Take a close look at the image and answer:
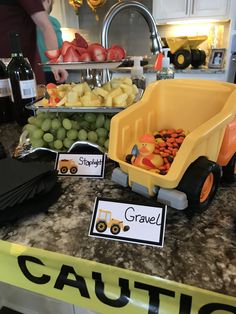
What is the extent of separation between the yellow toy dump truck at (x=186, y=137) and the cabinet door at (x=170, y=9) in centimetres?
243

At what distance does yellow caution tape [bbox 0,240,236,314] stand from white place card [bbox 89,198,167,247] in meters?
0.06

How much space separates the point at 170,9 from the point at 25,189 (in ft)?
9.02

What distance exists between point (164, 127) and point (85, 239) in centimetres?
33

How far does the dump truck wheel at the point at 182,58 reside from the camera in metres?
2.37

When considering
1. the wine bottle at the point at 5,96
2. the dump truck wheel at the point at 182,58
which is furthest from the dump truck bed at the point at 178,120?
the dump truck wheel at the point at 182,58

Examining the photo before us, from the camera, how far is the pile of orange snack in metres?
0.47

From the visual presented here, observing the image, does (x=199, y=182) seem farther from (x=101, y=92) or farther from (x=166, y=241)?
(x=101, y=92)

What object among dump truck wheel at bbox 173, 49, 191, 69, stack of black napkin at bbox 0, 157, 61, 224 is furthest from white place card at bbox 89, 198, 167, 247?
dump truck wheel at bbox 173, 49, 191, 69

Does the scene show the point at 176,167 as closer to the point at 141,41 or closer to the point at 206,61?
the point at 206,61

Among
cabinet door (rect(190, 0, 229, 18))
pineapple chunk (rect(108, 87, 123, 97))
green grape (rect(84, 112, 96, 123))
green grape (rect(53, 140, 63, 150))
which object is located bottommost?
green grape (rect(53, 140, 63, 150))

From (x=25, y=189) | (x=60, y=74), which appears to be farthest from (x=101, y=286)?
(x=60, y=74)

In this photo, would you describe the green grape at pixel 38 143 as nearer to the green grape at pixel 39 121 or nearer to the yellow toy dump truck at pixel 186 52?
the green grape at pixel 39 121

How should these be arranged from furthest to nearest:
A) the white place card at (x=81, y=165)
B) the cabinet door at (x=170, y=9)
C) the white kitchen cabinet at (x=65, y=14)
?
the white kitchen cabinet at (x=65, y=14) → the cabinet door at (x=170, y=9) → the white place card at (x=81, y=165)

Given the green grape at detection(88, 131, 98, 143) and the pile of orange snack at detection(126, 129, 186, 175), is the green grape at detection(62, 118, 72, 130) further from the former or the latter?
the pile of orange snack at detection(126, 129, 186, 175)
